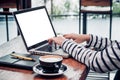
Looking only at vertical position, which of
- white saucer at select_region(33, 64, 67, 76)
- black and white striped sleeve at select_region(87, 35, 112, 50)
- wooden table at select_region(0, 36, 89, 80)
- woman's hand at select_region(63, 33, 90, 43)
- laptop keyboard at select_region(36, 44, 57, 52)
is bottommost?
wooden table at select_region(0, 36, 89, 80)

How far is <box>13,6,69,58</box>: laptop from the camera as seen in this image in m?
1.59

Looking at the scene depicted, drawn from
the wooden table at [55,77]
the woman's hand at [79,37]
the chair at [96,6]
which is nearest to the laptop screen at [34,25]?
the woman's hand at [79,37]

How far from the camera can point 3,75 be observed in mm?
1264

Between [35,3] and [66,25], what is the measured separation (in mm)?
1981

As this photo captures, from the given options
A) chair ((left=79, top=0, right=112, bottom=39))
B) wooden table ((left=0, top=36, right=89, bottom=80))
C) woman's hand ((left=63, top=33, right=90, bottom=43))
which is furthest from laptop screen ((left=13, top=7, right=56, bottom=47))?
chair ((left=79, top=0, right=112, bottom=39))

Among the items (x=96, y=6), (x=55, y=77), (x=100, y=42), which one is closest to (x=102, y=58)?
(x=55, y=77)

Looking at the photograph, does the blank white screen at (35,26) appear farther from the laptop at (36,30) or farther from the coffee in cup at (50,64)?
the coffee in cup at (50,64)

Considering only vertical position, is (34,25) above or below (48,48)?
above

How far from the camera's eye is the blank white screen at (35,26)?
1625 millimetres

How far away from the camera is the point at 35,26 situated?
176 cm

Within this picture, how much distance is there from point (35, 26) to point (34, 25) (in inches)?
0.4

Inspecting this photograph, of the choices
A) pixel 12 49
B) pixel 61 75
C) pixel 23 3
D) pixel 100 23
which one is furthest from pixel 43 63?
pixel 100 23

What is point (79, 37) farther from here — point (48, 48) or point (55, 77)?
point (55, 77)

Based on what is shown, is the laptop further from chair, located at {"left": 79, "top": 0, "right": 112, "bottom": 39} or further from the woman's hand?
chair, located at {"left": 79, "top": 0, "right": 112, "bottom": 39}
